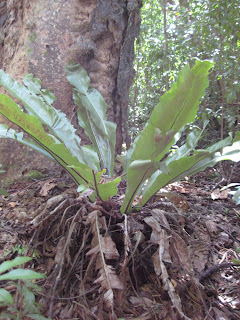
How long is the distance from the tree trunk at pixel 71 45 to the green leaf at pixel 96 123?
28 cm

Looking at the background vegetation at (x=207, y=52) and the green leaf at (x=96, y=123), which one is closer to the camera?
the green leaf at (x=96, y=123)

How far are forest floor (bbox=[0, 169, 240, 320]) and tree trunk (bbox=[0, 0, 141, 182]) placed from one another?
2.23 ft

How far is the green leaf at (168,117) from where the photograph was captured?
868mm

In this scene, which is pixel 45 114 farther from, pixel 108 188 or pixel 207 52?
pixel 207 52

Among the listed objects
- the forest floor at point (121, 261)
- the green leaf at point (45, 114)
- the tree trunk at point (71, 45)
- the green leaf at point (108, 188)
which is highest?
the tree trunk at point (71, 45)

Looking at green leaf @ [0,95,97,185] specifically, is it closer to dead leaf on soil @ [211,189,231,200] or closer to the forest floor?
the forest floor

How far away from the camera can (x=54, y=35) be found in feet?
5.57

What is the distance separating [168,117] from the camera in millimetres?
935

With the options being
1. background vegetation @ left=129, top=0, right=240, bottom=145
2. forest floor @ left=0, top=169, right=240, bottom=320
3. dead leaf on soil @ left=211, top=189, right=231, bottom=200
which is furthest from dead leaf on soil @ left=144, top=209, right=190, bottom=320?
background vegetation @ left=129, top=0, right=240, bottom=145

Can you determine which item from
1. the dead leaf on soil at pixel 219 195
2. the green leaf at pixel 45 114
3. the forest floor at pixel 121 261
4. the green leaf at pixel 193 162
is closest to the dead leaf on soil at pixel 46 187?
the forest floor at pixel 121 261

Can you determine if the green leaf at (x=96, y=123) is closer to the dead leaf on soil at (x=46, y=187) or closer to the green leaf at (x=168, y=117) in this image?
the dead leaf on soil at (x=46, y=187)

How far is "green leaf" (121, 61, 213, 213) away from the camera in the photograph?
0.87m

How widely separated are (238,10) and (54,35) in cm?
145

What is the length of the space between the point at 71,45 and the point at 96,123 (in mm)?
672
